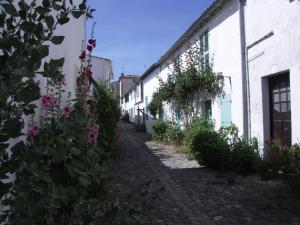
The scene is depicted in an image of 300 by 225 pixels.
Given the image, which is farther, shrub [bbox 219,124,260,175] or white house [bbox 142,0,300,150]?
shrub [bbox 219,124,260,175]

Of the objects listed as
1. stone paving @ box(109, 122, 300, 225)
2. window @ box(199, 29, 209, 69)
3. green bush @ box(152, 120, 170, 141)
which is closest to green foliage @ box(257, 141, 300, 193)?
stone paving @ box(109, 122, 300, 225)

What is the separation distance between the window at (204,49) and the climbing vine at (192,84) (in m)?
0.04

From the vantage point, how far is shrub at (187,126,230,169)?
995 centimetres

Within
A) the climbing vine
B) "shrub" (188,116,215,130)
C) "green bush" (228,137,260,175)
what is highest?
the climbing vine

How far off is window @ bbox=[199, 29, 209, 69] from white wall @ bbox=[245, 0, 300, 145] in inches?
141

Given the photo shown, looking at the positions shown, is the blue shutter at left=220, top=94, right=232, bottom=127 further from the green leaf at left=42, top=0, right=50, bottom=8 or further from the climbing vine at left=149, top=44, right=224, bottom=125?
the green leaf at left=42, top=0, right=50, bottom=8

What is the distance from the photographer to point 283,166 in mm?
6191

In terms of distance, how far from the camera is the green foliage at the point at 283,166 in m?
6.00

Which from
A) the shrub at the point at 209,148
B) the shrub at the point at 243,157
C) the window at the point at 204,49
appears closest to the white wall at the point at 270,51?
the shrub at the point at 243,157

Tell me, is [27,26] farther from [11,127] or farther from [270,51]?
[270,51]

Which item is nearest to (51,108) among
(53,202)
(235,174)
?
(53,202)

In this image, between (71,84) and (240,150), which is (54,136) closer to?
(71,84)

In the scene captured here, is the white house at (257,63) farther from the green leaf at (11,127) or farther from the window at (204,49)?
the green leaf at (11,127)

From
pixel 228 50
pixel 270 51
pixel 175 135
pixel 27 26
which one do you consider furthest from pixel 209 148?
pixel 27 26
